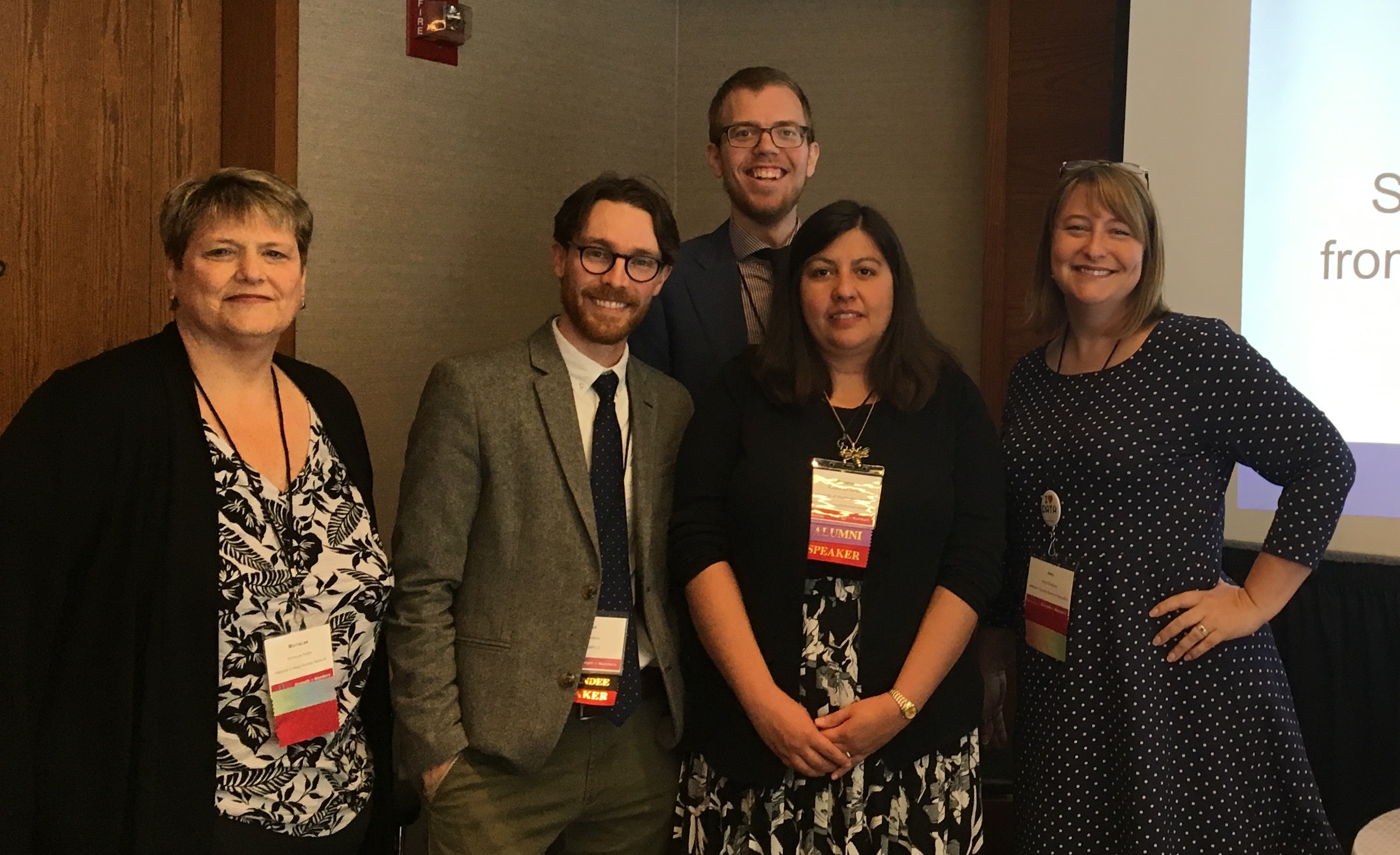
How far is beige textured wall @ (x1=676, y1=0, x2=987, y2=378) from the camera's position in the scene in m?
3.64

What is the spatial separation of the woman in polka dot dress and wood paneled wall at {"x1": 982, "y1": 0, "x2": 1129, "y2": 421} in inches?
39.9

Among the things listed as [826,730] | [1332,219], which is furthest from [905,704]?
[1332,219]

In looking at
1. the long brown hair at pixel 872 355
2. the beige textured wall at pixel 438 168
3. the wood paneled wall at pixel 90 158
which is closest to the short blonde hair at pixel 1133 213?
the long brown hair at pixel 872 355

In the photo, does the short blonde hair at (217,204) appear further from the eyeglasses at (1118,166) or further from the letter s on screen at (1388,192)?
the letter s on screen at (1388,192)

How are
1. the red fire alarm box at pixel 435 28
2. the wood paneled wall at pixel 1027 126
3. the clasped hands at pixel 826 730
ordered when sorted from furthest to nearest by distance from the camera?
1. the wood paneled wall at pixel 1027 126
2. the red fire alarm box at pixel 435 28
3. the clasped hands at pixel 826 730

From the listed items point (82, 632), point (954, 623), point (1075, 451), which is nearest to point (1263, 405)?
point (1075, 451)

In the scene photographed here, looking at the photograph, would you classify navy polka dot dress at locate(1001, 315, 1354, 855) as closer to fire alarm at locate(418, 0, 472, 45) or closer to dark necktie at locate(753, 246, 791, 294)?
dark necktie at locate(753, 246, 791, 294)

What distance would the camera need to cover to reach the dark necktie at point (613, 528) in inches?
82.4

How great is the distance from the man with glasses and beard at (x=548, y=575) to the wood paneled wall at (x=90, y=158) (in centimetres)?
78

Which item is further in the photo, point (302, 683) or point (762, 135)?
point (762, 135)

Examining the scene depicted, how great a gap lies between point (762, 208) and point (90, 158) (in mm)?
1399

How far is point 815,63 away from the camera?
381cm

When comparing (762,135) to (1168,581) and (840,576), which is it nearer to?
(840,576)

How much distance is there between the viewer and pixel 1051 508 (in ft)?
7.20
